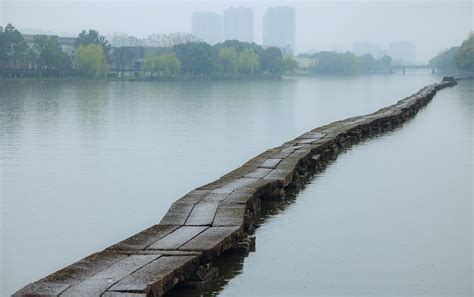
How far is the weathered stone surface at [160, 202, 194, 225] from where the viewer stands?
9.38m

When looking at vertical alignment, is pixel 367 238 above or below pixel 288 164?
below

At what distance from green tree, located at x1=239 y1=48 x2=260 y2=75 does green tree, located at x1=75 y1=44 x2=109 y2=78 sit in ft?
88.8

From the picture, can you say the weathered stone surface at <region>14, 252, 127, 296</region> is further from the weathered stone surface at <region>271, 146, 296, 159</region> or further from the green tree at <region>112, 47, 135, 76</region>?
the green tree at <region>112, 47, 135, 76</region>

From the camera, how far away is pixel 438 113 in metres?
35.4

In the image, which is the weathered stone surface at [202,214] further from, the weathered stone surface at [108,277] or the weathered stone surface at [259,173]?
the weathered stone surface at [259,173]

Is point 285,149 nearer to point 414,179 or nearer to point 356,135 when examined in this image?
point 414,179

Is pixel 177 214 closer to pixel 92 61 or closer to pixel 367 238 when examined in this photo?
pixel 367 238

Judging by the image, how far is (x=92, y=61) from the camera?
90125 mm

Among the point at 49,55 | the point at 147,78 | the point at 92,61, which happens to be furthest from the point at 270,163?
the point at 147,78

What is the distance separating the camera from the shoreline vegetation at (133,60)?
89.5 meters

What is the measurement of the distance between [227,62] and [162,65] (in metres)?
13.7

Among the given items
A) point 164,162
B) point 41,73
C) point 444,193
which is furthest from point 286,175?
point 41,73

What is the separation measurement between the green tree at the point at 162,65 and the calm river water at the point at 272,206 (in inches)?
2946

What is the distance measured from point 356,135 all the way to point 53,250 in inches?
551
